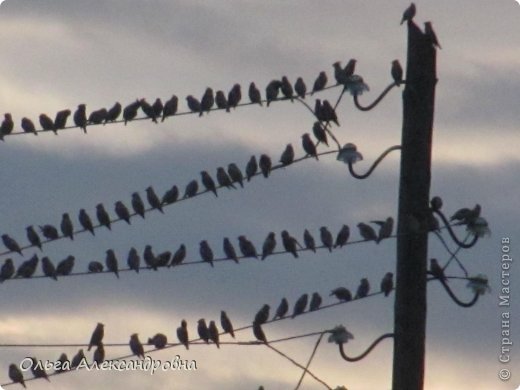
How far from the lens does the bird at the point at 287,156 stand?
6.77 m

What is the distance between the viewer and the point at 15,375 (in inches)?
257

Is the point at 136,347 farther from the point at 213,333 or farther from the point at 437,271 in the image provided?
the point at 437,271

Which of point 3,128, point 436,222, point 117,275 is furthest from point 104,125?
point 436,222

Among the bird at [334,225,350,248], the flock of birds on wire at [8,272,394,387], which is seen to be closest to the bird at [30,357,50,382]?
the flock of birds on wire at [8,272,394,387]

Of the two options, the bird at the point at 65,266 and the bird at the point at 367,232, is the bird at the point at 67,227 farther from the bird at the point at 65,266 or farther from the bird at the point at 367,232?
the bird at the point at 367,232

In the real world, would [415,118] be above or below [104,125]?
below

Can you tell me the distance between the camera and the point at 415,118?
5.59m

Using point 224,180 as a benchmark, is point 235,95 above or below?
above

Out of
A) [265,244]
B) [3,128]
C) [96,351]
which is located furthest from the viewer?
[3,128]

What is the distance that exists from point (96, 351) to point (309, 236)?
59.4 inches

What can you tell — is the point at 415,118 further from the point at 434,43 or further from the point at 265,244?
the point at 265,244

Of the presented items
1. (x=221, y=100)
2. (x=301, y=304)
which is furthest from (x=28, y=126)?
(x=301, y=304)

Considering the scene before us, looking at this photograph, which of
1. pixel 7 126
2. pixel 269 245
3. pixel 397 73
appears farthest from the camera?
pixel 7 126

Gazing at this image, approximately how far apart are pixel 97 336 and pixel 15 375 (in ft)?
1.79
